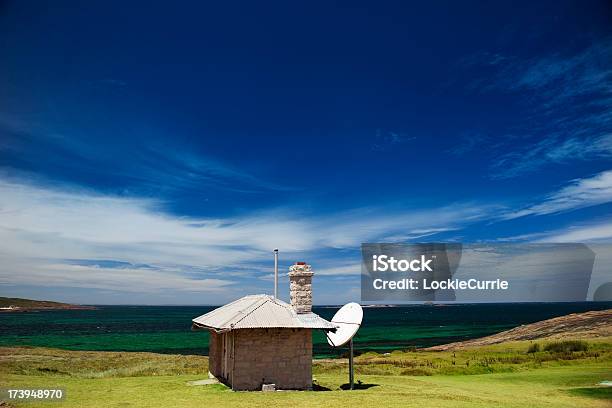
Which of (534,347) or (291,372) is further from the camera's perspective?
(534,347)

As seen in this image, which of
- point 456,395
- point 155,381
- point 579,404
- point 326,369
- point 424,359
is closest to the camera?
point 579,404

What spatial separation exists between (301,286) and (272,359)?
308 cm

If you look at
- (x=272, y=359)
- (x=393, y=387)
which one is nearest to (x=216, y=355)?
(x=272, y=359)

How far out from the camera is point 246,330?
18906 millimetres

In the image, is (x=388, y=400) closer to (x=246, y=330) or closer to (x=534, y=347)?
(x=246, y=330)

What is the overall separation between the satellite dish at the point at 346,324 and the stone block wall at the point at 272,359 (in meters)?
1.13

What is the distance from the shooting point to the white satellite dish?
18969 millimetres

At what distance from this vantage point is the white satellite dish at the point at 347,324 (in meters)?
19.0

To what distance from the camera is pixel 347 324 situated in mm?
19688

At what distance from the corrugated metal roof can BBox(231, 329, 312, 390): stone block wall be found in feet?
1.29

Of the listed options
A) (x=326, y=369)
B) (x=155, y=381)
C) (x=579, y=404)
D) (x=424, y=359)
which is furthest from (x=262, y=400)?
(x=424, y=359)

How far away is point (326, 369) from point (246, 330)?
1293cm

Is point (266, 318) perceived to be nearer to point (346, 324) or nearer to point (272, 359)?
point (272, 359)

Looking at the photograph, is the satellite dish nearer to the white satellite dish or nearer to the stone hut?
the white satellite dish
